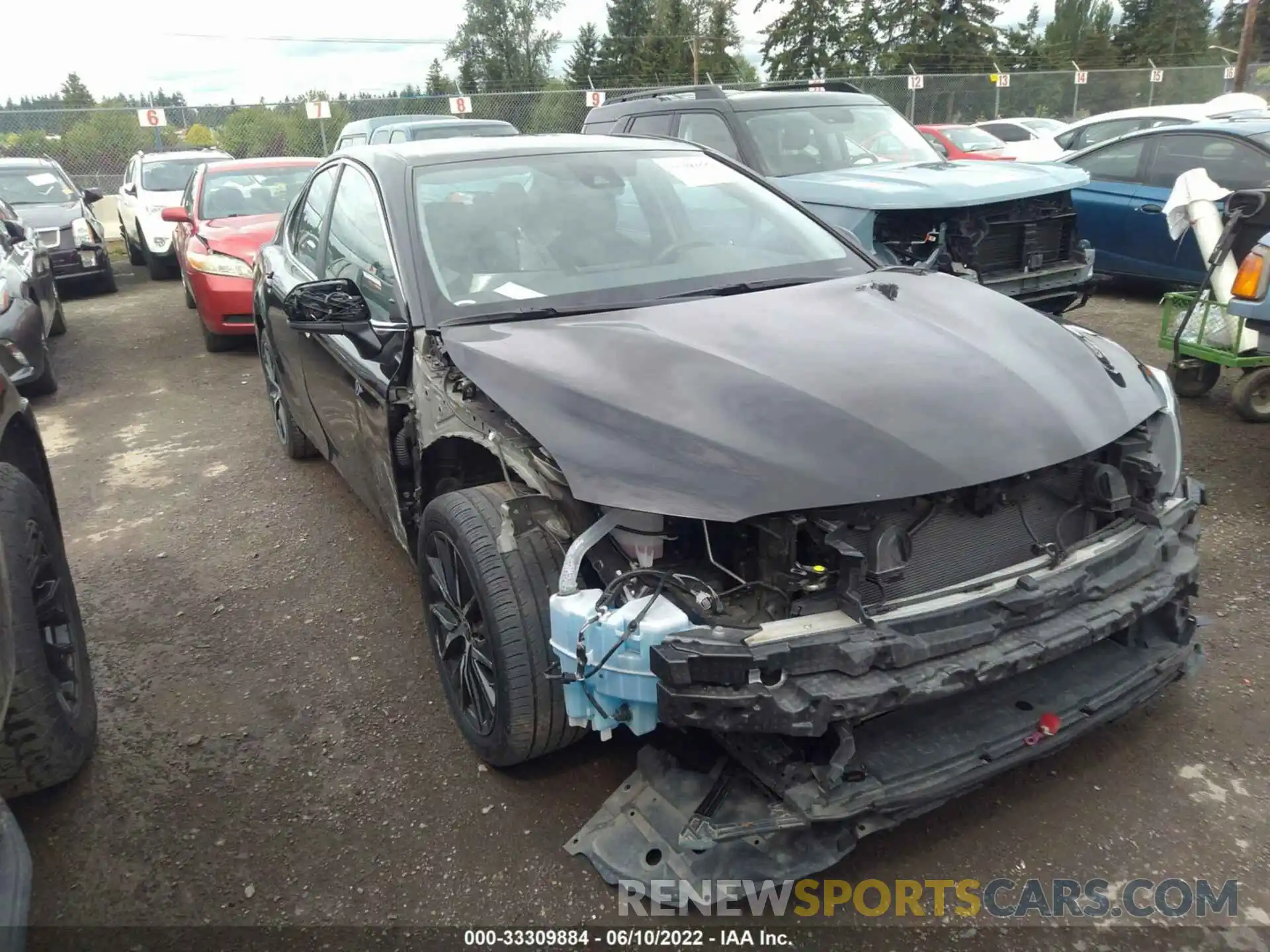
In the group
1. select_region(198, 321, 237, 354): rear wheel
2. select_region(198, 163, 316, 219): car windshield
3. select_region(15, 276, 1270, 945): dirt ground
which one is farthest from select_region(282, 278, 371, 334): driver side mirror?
select_region(198, 163, 316, 219): car windshield

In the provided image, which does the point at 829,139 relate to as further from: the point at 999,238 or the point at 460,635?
the point at 460,635

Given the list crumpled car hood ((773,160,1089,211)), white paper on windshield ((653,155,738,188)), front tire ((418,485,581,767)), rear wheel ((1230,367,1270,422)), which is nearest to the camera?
front tire ((418,485,581,767))

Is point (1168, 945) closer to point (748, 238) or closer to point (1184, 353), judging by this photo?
point (748, 238)

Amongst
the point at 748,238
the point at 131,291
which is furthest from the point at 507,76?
the point at 748,238

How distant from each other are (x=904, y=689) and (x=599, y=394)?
1.02m

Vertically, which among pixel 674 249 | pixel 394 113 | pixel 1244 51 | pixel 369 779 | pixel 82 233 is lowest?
pixel 369 779

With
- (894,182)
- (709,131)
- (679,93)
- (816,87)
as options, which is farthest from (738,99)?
(894,182)

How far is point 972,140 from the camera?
15.6 meters

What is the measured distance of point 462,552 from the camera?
257 centimetres

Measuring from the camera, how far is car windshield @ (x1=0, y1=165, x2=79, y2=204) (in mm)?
11887

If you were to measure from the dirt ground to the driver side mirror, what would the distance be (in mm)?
1252

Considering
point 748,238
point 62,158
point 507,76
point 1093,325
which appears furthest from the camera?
point 507,76

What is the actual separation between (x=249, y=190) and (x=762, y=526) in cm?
891

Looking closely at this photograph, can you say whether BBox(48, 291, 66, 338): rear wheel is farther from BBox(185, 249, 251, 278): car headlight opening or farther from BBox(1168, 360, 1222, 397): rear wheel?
BBox(1168, 360, 1222, 397): rear wheel
